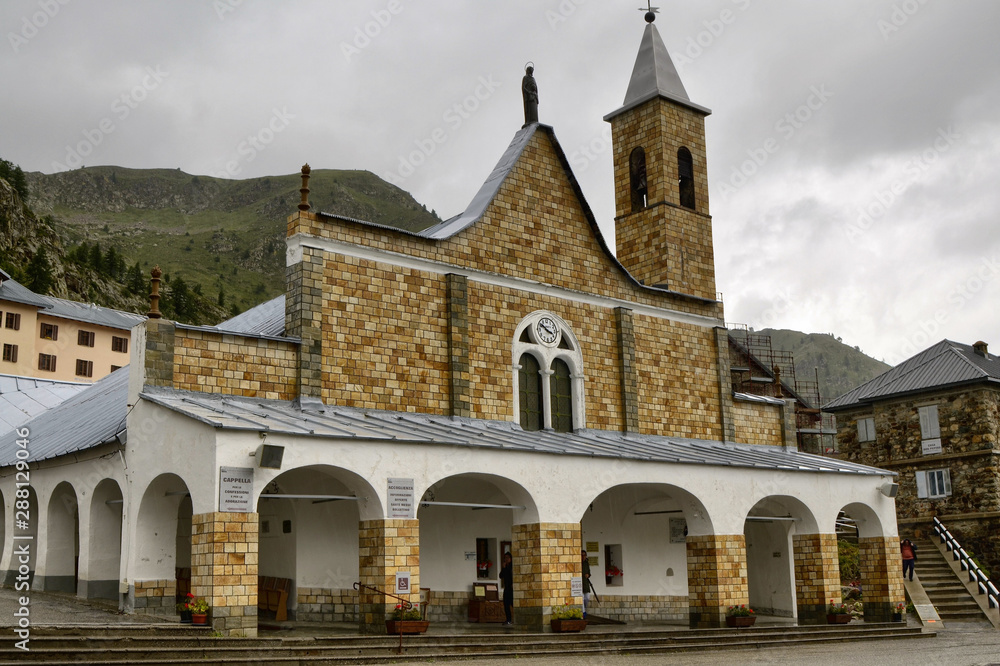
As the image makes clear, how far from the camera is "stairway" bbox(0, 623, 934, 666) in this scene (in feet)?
38.6

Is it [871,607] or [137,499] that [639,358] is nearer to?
[871,607]

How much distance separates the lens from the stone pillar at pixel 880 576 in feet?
74.6

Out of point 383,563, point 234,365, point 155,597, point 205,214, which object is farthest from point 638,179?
point 205,214

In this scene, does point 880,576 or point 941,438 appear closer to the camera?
point 880,576

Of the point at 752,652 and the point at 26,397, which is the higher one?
the point at 26,397

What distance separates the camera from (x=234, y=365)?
17.5 m

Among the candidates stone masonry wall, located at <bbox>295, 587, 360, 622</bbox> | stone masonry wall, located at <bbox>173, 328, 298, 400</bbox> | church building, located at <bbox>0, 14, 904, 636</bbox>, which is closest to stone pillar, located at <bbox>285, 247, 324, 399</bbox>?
church building, located at <bbox>0, 14, 904, 636</bbox>

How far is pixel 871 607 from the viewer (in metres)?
22.9

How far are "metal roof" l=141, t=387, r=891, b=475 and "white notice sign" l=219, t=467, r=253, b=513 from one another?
0.64 m

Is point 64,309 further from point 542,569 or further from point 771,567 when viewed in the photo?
point 542,569

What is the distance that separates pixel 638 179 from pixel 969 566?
1556cm

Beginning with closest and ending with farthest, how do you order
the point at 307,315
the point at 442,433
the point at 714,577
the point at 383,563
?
the point at 383,563
the point at 442,433
the point at 307,315
the point at 714,577

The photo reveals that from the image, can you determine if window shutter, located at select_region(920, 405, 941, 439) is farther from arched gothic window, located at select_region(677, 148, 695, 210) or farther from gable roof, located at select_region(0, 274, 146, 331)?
gable roof, located at select_region(0, 274, 146, 331)

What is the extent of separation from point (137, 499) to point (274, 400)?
2962mm
